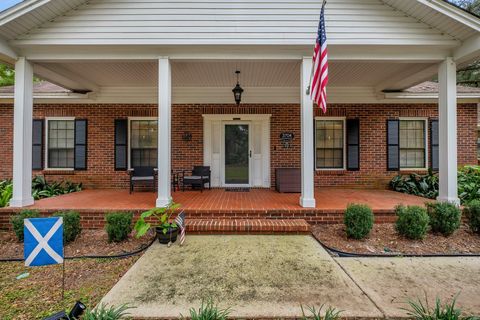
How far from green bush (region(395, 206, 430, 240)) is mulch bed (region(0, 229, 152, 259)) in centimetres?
399

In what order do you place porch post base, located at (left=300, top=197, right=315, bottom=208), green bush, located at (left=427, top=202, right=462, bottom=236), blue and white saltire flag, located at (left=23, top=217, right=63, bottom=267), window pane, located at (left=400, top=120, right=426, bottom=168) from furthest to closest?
window pane, located at (left=400, top=120, right=426, bottom=168), porch post base, located at (left=300, top=197, right=315, bottom=208), green bush, located at (left=427, top=202, right=462, bottom=236), blue and white saltire flag, located at (left=23, top=217, right=63, bottom=267)

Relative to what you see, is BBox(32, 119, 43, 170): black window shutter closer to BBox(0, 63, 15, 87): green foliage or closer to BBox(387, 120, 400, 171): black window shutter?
BBox(0, 63, 15, 87): green foliage

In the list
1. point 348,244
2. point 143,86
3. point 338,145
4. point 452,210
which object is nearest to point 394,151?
point 338,145

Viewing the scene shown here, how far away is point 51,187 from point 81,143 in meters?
1.45

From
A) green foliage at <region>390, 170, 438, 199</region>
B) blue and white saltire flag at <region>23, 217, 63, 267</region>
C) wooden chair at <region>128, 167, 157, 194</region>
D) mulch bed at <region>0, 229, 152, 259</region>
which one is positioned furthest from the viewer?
wooden chair at <region>128, 167, 157, 194</region>

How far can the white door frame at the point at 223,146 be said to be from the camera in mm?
7266

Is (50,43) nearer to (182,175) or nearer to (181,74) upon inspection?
(181,74)

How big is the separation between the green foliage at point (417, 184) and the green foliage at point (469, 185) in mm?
484

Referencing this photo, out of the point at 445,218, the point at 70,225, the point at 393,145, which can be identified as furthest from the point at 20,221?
the point at 393,145

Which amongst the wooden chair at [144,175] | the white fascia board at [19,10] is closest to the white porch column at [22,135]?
the white fascia board at [19,10]

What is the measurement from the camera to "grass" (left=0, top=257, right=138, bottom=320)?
7.31 feet

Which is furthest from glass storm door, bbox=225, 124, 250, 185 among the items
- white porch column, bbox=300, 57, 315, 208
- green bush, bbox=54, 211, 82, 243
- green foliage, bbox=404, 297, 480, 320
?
green foliage, bbox=404, 297, 480, 320

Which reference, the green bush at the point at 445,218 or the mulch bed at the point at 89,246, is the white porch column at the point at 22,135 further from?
the green bush at the point at 445,218

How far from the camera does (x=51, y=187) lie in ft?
21.5
